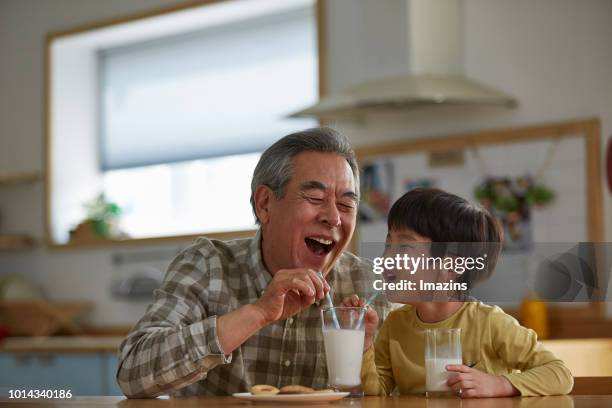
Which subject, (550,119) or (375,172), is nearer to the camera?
(550,119)

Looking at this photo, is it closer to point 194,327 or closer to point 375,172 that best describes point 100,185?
point 375,172

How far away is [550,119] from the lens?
386 cm

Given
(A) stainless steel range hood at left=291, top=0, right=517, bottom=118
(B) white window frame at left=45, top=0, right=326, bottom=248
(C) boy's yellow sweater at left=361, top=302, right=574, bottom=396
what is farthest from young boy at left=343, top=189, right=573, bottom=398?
(B) white window frame at left=45, top=0, right=326, bottom=248

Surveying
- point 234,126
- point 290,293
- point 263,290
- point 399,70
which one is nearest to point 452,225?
A: point 290,293

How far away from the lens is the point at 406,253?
140 cm

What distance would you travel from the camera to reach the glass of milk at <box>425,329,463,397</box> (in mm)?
1419

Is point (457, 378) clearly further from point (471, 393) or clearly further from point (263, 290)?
point (263, 290)

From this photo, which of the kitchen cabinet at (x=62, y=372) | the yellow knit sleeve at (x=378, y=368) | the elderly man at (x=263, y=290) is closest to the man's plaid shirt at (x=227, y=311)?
the elderly man at (x=263, y=290)

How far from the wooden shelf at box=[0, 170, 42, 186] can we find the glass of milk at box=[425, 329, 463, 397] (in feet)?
13.9

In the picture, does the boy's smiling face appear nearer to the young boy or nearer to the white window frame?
the young boy

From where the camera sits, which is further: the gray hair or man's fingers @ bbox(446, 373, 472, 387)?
the gray hair

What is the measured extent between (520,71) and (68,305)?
8.63 ft

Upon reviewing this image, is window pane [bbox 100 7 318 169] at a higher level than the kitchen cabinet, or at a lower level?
higher

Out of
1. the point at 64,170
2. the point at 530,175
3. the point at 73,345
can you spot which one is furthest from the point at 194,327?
the point at 64,170
